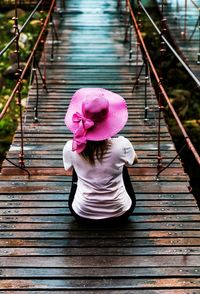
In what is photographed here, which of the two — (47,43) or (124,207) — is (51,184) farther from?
(47,43)

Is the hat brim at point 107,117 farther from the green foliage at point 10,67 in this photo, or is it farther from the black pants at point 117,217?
the green foliage at point 10,67

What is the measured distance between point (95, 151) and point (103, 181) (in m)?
0.18

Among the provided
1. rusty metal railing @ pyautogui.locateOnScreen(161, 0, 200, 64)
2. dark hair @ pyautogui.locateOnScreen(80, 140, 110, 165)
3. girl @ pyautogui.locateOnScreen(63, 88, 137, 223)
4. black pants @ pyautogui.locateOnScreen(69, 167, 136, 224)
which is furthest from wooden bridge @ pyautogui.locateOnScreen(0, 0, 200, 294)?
rusty metal railing @ pyautogui.locateOnScreen(161, 0, 200, 64)

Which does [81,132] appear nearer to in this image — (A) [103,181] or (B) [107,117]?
(B) [107,117]

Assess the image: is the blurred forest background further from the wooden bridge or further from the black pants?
the black pants

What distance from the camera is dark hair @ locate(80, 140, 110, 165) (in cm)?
317

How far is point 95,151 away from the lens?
3184 millimetres

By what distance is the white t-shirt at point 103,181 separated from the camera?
320cm

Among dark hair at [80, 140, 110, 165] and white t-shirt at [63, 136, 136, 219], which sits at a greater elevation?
dark hair at [80, 140, 110, 165]

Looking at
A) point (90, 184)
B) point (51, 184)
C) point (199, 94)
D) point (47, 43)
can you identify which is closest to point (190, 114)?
point (199, 94)

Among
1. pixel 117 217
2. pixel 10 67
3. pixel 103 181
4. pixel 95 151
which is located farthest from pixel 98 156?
pixel 10 67

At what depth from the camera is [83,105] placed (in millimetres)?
3084

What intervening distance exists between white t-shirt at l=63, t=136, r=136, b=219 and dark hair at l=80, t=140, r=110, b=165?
0.02 m

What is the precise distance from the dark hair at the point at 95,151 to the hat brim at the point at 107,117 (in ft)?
0.32
